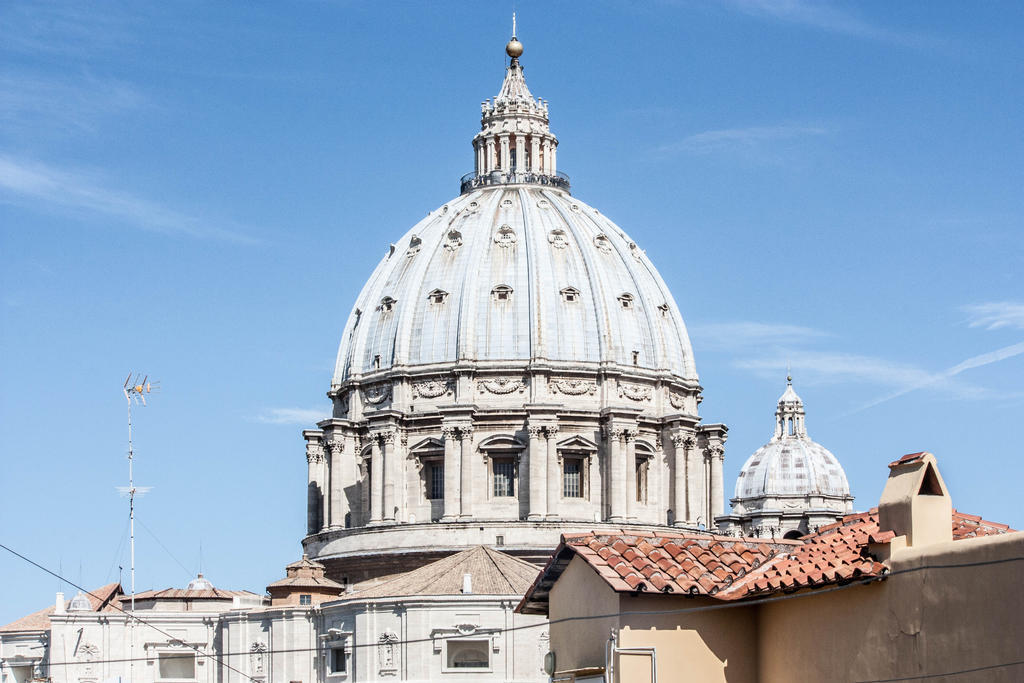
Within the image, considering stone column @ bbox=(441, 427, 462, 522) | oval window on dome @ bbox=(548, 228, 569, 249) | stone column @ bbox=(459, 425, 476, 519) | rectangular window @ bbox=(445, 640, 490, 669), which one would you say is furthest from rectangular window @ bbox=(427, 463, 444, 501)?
rectangular window @ bbox=(445, 640, 490, 669)

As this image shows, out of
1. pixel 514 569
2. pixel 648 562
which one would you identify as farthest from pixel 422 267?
pixel 648 562

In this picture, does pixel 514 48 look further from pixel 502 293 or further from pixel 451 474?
pixel 451 474

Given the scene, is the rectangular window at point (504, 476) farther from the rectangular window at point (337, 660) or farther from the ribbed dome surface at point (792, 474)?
the ribbed dome surface at point (792, 474)

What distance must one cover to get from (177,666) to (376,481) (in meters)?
13.0

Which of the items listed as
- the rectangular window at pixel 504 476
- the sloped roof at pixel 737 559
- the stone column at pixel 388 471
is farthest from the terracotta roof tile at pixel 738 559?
the stone column at pixel 388 471

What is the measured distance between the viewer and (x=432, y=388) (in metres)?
84.9

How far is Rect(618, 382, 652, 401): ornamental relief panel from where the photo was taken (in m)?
85.4

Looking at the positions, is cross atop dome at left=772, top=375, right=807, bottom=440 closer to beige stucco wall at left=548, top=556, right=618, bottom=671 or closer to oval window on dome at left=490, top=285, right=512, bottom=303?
oval window on dome at left=490, top=285, right=512, bottom=303

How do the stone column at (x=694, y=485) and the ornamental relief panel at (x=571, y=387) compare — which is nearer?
the ornamental relief panel at (x=571, y=387)

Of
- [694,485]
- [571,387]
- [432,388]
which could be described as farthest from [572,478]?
[432,388]

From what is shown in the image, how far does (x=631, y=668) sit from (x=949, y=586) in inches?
172

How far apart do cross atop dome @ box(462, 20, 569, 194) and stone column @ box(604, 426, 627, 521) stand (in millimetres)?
16148

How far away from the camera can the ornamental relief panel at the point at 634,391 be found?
85.4 metres

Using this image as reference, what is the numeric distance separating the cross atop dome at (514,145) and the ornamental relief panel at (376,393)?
12.4m
